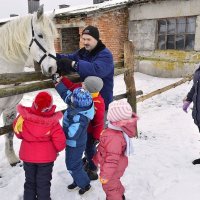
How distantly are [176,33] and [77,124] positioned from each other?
9.34 metres

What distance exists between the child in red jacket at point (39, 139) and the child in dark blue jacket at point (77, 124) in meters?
0.20

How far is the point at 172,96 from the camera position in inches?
340

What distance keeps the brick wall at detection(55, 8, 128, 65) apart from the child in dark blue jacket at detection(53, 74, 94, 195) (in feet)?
28.4

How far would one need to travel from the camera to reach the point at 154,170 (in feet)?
12.4

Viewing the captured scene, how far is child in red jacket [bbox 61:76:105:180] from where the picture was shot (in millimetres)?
2934

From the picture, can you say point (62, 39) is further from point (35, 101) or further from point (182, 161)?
point (35, 101)

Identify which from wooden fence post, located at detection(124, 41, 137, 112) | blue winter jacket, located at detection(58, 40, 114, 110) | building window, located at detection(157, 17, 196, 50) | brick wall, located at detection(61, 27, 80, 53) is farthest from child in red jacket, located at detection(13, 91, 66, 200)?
brick wall, located at detection(61, 27, 80, 53)

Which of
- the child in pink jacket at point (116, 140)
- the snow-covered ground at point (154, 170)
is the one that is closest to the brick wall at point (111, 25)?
the snow-covered ground at point (154, 170)

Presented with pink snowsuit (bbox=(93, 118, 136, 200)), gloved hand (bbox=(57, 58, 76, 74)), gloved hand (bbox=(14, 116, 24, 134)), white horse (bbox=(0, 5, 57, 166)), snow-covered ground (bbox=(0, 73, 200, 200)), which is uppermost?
white horse (bbox=(0, 5, 57, 166))

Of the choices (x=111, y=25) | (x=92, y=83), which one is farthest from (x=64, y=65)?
(x=111, y=25)

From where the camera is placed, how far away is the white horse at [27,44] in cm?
332

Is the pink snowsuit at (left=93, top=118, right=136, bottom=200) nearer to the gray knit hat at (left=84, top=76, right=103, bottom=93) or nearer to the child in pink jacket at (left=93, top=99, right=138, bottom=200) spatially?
the child in pink jacket at (left=93, top=99, right=138, bottom=200)

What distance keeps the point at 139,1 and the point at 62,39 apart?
4.28 meters

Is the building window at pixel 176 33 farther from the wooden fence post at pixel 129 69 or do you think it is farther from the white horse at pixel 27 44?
the white horse at pixel 27 44
